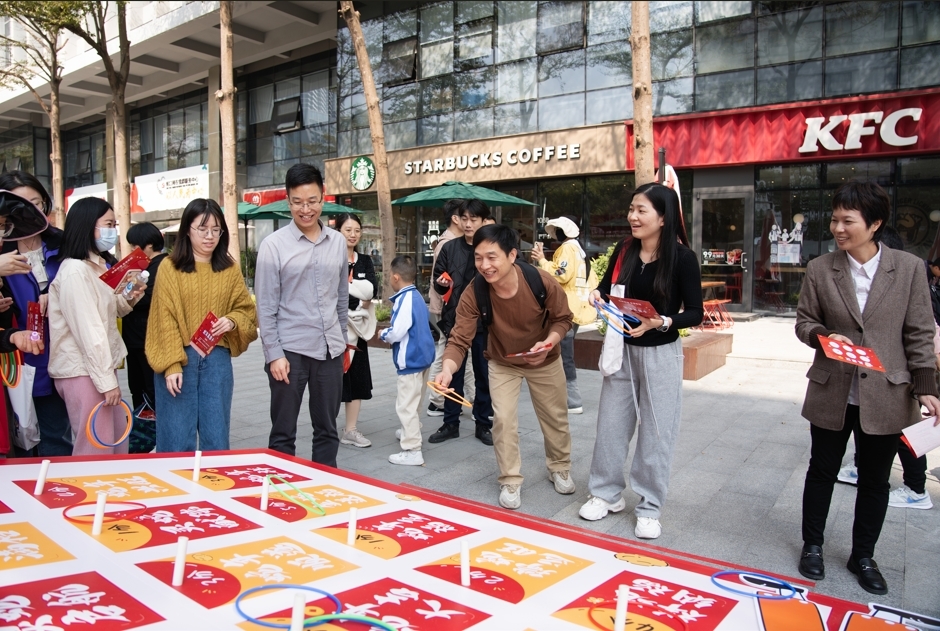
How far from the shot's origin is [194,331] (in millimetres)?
3367

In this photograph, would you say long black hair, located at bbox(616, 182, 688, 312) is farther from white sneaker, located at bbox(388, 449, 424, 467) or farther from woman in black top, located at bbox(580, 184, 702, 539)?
white sneaker, located at bbox(388, 449, 424, 467)

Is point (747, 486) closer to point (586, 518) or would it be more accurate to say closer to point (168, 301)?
point (586, 518)

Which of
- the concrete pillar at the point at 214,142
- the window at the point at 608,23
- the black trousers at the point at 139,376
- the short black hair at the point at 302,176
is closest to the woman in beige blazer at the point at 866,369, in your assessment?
the short black hair at the point at 302,176

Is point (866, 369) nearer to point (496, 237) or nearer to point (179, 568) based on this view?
point (496, 237)

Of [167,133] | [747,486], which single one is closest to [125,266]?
[747,486]

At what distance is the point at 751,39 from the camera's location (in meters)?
12.5

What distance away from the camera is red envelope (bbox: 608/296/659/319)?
3.03 m

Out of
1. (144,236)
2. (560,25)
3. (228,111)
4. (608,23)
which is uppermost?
(560,25)

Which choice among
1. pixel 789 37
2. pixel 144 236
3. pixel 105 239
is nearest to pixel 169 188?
pixel 789 37

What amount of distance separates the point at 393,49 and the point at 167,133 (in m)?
14.2

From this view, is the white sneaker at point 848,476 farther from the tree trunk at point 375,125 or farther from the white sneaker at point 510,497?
the tree trunk at point 375,125

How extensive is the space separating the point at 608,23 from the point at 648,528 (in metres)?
12.9

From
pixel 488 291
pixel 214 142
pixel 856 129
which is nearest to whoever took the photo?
pixel 488 291

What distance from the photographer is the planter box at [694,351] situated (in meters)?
7.79
